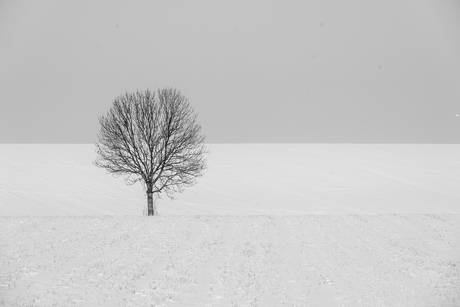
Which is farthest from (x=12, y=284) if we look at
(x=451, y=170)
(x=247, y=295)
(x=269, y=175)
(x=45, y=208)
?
(x=451, y=170)

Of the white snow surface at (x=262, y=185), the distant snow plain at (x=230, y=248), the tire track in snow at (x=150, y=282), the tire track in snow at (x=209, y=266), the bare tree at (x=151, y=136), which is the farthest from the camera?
the white snow surface at (x=262, y=185)

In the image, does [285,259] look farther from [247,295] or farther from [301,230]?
[301,230]

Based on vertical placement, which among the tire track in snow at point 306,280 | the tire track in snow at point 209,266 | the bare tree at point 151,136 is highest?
the bare tree at point 151,136

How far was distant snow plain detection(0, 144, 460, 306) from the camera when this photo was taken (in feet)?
47.3

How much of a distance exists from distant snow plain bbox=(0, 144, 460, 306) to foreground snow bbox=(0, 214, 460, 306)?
5 cm

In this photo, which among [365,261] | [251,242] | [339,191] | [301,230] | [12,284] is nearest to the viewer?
[12,284]

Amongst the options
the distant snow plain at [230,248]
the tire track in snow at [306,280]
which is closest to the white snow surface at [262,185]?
the distant snow plain at [230,248]

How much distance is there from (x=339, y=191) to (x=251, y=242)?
97.1ft

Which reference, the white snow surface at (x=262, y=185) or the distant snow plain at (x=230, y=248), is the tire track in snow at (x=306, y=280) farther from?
the white snow surface at (x=262, y=185)

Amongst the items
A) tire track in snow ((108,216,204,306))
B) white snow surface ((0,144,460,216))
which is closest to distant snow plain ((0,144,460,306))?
tire track in snow ((108,216,204,306))

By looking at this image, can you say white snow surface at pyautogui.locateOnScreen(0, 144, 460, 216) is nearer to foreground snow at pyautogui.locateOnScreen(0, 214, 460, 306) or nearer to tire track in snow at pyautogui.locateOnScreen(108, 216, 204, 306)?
foreground snow at pyautogui.locateOnScreen(0, 214, 460, 306)

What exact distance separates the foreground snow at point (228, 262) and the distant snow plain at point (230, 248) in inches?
1.8

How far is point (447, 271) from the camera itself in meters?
17.2

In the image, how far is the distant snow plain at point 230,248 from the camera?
14.4 metres
